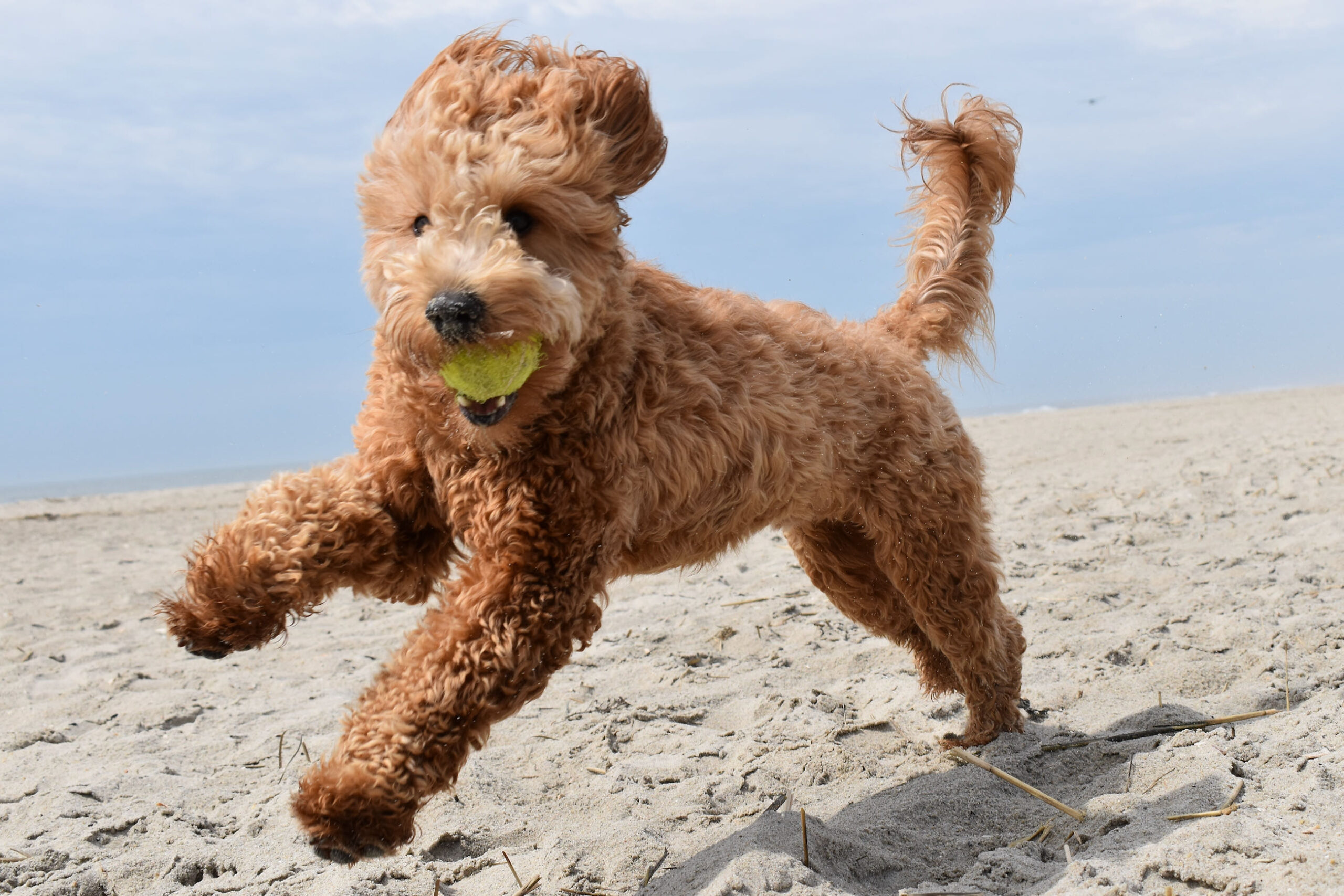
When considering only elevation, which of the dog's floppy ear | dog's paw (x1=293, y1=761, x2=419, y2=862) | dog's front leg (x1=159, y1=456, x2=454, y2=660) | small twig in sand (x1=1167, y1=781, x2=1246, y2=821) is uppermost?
Result: the dog's floppy ear

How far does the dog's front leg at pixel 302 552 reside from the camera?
3188 millimetres

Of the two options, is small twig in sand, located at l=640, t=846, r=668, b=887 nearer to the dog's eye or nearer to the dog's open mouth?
the dog's open mouth

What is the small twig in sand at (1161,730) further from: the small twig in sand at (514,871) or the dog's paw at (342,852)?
the dog's paw at (342,852)

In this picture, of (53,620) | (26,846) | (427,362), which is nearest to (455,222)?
(427,362)

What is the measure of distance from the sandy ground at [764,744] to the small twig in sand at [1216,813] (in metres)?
0.03

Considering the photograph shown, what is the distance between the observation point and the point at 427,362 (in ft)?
9.74

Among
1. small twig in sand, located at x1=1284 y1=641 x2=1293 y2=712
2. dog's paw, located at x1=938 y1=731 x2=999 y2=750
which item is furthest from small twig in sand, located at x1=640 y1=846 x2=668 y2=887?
small twig in sand, located at x1=1284 y1=641 x2=1293 y2=712

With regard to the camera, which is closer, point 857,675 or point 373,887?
point 373,887

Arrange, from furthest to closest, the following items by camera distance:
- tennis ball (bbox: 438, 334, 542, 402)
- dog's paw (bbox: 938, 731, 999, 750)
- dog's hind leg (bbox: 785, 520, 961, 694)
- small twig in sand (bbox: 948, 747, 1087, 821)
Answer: dog's hind leg (bbox: 785, 520, 961, 694) → dog's paw (bbox: 938, 731, 999, 750) → small twig in sand (bbox: 948, 747, 1087, 821) → tennis ball (bbox: 438, 334, 542, 402)

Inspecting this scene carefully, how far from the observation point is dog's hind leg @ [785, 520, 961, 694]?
5020 millimetres

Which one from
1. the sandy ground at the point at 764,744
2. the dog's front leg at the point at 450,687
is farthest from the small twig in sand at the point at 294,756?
the dog's front leg at the point at 450,687

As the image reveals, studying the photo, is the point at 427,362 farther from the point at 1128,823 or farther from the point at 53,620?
the point at 53,620

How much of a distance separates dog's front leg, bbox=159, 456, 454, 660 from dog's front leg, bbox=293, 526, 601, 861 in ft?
1.09

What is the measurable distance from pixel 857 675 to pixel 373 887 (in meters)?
2.90
